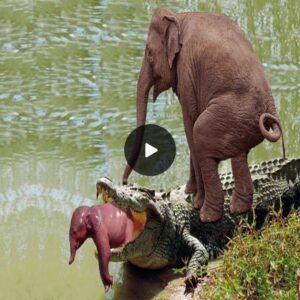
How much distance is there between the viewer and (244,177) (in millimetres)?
3914

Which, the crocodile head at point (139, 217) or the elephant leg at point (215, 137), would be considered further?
the crocodile head at point (139, 217)

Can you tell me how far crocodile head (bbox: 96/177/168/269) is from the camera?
420cm

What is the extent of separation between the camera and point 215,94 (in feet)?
12.7

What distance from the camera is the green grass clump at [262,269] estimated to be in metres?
3.75

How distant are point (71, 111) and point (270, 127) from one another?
9.97 feet

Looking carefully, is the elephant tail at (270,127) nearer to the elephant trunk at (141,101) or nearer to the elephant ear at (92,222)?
the elephant trunk at (141,101)

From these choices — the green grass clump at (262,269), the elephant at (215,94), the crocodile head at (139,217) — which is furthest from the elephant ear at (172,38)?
the green grass clump at (262,269)

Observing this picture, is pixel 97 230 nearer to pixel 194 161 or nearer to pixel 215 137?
pixel 194 161

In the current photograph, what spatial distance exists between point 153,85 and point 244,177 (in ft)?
1.96

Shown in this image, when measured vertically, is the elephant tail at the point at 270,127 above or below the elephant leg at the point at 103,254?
above

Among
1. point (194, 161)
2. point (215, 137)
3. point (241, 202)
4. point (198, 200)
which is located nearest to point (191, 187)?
point (198, 200)
